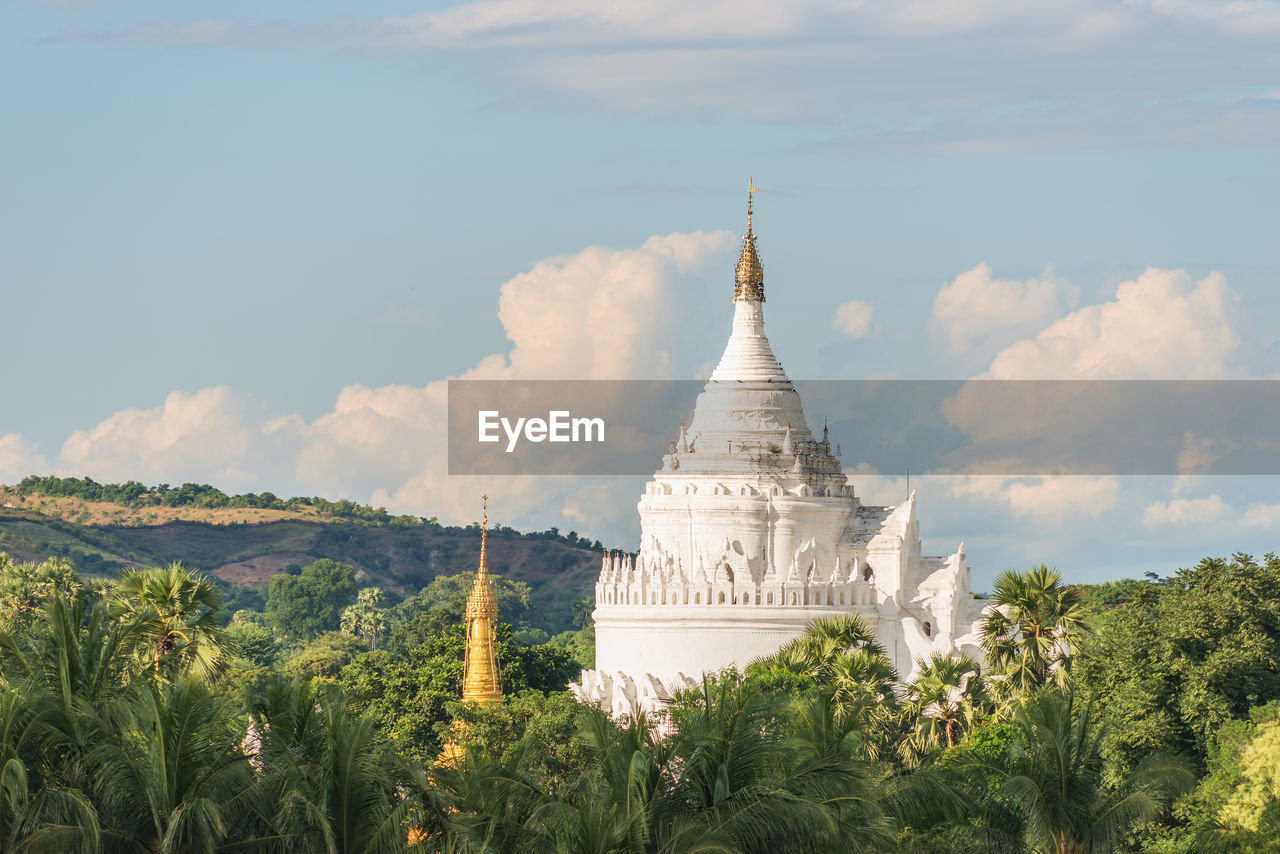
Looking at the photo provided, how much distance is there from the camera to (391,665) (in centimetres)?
8694

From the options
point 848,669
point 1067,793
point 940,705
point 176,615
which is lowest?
point 1067,793

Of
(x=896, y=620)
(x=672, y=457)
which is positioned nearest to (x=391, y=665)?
(x=672, y=457)

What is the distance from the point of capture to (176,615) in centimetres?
5012

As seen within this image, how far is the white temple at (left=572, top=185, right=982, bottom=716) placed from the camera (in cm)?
7969

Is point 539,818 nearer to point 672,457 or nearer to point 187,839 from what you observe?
point 187,839

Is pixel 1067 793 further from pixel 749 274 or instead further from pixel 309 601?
pixel 309 601

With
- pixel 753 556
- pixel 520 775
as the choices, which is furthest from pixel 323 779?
pixel 753 556

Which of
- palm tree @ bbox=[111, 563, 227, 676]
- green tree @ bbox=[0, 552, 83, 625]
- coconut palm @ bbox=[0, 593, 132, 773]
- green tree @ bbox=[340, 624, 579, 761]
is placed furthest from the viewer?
green tree @ bbox=[340, 624, 579, 761]

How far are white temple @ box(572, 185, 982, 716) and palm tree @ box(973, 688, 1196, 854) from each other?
38528mm

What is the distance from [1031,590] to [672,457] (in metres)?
34.2

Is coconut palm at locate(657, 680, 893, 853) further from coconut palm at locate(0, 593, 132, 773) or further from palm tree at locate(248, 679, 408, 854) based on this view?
coconut palm at locate(0, 593, 132, 773)

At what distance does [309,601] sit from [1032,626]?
138428 millimetres

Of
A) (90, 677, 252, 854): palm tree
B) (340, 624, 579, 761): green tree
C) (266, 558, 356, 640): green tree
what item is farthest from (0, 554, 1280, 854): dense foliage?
(266, 558, 356, 640): green tree

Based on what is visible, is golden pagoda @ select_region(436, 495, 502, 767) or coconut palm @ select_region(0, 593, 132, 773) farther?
golden pagoda @ select_region(436, 495, 502, 767)
